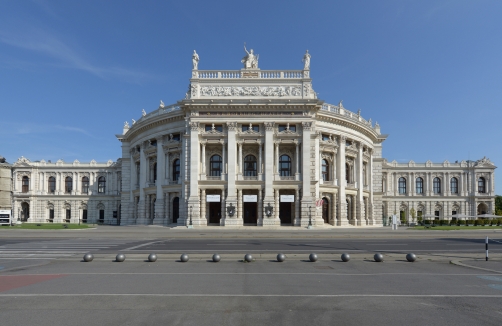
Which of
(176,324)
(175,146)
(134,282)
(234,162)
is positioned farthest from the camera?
(175,146)

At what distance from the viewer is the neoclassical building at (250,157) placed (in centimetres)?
4962

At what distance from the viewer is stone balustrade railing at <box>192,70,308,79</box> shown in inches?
2016

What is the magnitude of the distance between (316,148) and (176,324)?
1875 inches

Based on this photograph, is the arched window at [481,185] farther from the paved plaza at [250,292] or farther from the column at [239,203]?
the paved plaza at [250,292]

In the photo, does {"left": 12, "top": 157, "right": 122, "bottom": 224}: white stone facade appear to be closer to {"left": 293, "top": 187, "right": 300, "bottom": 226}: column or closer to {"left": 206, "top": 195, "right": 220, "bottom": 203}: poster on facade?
{"left": 206, "top": 195, "right": 220, "bottom": 203}: poster on facade

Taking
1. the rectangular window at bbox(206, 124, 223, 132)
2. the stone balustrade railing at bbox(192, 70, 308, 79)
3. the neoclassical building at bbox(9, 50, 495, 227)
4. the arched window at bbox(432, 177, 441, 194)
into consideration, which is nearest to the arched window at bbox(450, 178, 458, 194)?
the arched window at bbox(432, 177, 441, 194)

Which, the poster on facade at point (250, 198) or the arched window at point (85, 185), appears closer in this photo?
the poster on facade at point (250, 198)

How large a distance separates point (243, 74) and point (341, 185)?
22.8 meters

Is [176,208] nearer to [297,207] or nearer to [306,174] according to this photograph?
[297,207]

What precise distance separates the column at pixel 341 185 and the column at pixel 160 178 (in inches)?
1078

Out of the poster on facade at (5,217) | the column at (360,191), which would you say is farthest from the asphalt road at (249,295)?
the poster on facade at (5,217)

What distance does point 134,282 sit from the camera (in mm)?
11250

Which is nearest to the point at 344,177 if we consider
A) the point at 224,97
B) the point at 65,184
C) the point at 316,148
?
the point at 316,148

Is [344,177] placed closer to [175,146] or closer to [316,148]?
[316,148]
